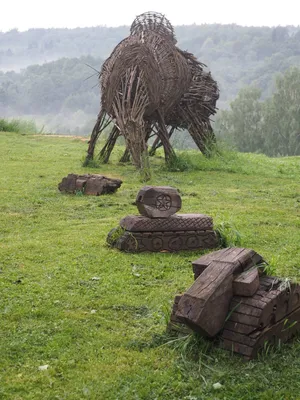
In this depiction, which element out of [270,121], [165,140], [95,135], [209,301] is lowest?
[209,301]

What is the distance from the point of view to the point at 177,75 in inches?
554

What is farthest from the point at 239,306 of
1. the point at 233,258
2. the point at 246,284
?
the point at 233,258

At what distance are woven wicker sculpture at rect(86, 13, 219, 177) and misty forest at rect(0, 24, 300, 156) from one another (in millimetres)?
14957

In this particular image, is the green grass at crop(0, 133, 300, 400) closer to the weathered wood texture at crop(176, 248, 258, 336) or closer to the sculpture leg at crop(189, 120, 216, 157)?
the weathered wood texture at crop(176, 248, 258, 336)

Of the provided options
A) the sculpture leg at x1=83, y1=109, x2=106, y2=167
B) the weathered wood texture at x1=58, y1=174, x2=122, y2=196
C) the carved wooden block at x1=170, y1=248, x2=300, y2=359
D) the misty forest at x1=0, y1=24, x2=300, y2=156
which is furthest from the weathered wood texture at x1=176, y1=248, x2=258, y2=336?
the misty forest at x1=0, y1=24, x2=300, y2=156

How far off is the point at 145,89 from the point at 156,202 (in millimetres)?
7488

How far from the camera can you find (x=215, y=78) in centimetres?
10106

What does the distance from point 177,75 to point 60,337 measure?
10901 mm

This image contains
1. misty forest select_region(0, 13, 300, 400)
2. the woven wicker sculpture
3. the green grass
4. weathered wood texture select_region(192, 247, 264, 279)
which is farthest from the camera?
the woven wicker sculpture

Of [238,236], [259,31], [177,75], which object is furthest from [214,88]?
[259,31]

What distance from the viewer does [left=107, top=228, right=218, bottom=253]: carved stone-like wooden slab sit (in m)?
6.23

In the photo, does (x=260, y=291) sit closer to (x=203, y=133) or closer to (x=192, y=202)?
(x=192, y=202)

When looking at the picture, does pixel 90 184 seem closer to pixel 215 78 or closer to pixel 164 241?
pixel 164 241

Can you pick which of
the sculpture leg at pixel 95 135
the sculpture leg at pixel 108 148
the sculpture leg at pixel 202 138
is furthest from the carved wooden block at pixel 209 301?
the sculpture leg at pixel 202 138
